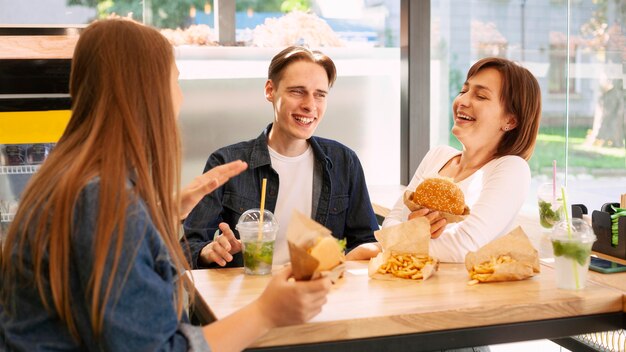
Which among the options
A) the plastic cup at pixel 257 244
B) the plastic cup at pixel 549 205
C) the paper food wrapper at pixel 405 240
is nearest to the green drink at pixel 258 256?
the plastic cup at pixel 257 244

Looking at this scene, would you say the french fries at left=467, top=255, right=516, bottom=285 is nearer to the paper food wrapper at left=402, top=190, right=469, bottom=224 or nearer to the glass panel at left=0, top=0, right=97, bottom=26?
the paper food wrapper at left=402, top=190, right=469, bottom=224

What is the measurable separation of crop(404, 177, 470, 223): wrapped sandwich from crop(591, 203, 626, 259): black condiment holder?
0.39 m

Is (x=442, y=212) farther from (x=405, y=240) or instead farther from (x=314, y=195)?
(x=314, y=195)

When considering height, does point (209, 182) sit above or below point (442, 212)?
above

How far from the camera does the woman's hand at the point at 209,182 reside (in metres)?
1.70

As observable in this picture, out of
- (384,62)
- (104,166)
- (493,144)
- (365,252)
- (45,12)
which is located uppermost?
(45,12)

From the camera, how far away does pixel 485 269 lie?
2.02 meters

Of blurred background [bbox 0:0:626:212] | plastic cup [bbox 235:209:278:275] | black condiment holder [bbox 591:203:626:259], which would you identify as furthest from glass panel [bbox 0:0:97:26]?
black condiment holder [bbox 591:203:626:259]

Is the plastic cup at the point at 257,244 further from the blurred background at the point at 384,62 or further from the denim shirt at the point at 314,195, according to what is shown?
the blurred background at the point at 384,62

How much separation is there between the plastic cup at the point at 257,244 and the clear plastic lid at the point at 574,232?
0.72 metres

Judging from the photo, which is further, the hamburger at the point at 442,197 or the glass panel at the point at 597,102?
the glass panel at the point at 597,102

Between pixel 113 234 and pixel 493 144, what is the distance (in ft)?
5.43

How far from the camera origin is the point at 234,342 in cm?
147

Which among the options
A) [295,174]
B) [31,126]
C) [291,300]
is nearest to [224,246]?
[295,174]
